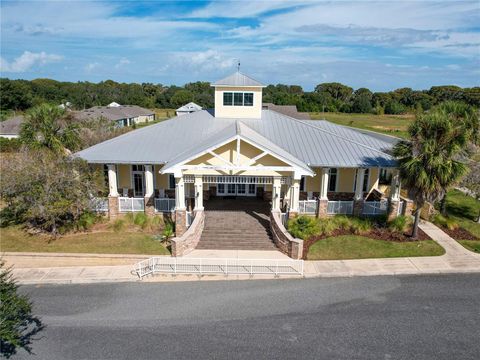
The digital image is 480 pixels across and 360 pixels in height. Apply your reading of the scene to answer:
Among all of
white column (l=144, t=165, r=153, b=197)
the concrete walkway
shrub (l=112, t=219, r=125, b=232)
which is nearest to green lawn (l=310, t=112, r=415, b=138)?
the concrete walkway

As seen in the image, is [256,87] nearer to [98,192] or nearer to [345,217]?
[345,217]

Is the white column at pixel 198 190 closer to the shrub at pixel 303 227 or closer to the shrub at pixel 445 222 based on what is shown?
the shrub at pixel 303 227

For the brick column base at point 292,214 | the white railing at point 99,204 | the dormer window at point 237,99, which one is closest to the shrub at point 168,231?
the white railing at point 99,204

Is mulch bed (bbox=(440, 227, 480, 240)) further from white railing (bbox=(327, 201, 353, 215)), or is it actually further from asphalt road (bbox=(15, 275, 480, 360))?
white railing (bbox=(327, 201, 353, 215))

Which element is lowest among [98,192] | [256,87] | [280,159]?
[98,192]

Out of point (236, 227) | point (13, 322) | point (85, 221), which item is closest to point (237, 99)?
point (236, 227)

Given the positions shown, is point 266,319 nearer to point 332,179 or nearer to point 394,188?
point 394,188

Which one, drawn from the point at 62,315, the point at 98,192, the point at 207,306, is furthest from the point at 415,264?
the point at 98,192
